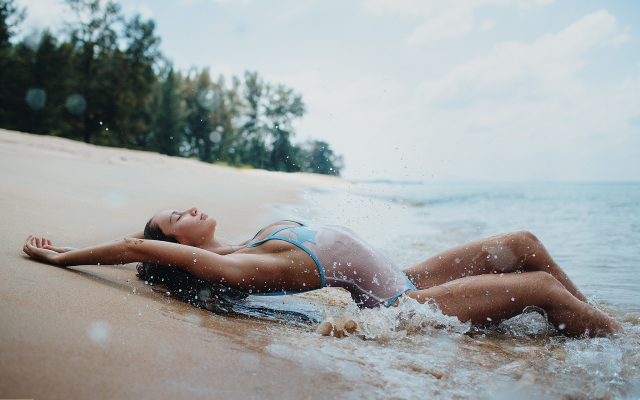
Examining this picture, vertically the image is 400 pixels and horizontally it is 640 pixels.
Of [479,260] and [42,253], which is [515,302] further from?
[42,253]

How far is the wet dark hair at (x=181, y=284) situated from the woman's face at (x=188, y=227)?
1.8 inches

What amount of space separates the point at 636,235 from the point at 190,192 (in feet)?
29.4

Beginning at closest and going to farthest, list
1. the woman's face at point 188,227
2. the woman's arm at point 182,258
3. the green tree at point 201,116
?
the woman's arm at point 182,258
the woman's face at point 188,227
the green tree at point 201,116

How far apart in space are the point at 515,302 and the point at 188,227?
2094mm

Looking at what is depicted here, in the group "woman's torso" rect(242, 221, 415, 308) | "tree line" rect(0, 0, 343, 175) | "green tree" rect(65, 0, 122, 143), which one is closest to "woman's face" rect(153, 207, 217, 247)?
"woman's torso" rect(242, 221, 415, 308)

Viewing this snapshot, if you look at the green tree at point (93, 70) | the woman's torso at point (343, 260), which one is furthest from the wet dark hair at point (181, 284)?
the green tree at point (93, 70)

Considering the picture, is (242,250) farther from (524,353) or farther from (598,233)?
(598,233)

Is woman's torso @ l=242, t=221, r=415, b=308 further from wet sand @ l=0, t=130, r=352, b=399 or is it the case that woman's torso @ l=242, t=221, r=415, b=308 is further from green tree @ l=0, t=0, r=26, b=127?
green tree @ l=0, t=0, r=26, b=127

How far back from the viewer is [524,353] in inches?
87.2

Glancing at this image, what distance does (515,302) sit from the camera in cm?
240

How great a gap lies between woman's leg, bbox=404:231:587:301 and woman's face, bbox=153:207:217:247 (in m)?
1.47

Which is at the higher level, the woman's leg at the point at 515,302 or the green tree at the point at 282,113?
the green tree at the point at 282,113

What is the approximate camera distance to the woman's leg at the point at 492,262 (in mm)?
2744

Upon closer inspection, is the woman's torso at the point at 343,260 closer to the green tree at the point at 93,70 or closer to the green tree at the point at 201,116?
the green tree at the point at 93,70
